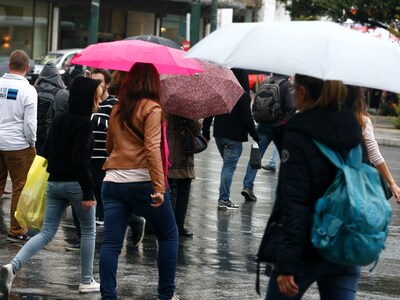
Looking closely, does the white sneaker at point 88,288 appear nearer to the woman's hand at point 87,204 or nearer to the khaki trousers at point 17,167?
the woman's hand at point 87,204

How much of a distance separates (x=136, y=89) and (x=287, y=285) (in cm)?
243

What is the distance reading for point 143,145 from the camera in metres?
6.89

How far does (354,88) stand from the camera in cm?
575

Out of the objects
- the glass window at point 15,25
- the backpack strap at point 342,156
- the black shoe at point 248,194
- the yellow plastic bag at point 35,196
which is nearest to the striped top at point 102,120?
the yellow plastic bag at point 35,196

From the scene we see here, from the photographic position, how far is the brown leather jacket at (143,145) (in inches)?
268

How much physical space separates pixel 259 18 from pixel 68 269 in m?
57.9

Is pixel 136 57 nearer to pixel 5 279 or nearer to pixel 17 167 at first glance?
pixel 5 279

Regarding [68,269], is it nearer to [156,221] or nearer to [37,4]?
[156,221]

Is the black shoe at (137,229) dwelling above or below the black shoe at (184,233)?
above

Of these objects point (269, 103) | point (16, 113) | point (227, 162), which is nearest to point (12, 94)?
point (16, 113)

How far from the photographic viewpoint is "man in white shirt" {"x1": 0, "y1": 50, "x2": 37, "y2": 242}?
9.76 metres

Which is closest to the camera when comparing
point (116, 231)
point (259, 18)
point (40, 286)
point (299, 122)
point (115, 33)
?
point (299, 122)

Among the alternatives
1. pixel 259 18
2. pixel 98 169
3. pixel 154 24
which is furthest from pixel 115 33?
pixel 98 169

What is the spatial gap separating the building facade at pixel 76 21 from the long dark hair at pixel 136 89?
37.0m
